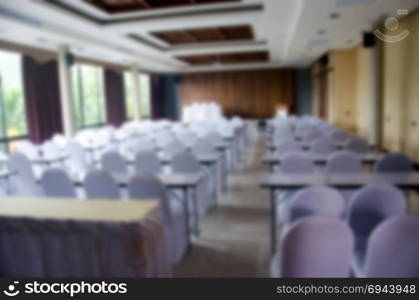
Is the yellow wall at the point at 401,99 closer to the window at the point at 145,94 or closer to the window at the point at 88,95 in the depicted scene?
the window at the point at 88,95

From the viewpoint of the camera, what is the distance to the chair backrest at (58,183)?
4016 mm

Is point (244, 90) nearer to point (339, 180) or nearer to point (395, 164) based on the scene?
point (395, 164)

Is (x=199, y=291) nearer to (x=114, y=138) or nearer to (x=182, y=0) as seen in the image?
(x=182, y=0)

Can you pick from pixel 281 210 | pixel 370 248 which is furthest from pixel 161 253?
pixel 281 210

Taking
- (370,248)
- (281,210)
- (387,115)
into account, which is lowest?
(281,210)

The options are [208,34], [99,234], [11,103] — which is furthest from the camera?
[208,34]

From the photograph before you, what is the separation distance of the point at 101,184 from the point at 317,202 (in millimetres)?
2289

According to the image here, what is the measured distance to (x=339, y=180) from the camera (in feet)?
12.6

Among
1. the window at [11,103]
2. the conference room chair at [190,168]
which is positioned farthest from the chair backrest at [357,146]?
the window at [11,103]

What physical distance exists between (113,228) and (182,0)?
5.99 metres

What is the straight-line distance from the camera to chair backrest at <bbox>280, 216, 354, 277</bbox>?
2.00 metres

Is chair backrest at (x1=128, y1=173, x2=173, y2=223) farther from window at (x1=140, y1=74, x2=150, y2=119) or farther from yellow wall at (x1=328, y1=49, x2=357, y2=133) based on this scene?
window at (x1=140, y1=74, x2=150, y2=119)

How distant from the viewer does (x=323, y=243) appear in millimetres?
2016

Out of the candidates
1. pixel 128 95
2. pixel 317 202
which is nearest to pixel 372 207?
pixel 317 202
